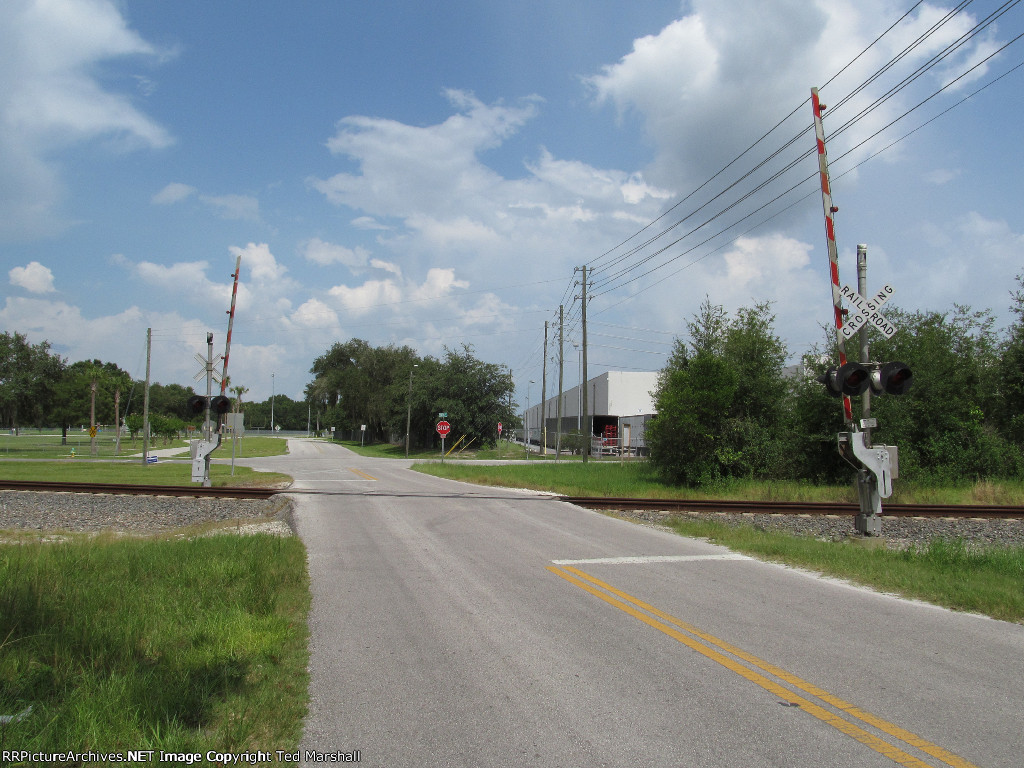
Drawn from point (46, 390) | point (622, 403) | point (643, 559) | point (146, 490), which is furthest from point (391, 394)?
point (643, 559)

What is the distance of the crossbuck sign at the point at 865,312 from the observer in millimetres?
12688

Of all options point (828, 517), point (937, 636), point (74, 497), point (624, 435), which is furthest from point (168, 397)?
point (937, 636)

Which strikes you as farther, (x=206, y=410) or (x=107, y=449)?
(x=107, y=449)

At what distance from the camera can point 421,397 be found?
222ft

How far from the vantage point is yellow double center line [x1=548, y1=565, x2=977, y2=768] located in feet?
13.3

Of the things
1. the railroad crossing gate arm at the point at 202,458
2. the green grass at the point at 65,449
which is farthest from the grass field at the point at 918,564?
the green grass at the point at 65,449

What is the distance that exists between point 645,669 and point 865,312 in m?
9.99

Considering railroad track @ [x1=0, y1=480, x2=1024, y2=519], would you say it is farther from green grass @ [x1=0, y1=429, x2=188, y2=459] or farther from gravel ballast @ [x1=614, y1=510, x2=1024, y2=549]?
green grass @ [x1=0, y1=429, x2=188, y2=459]

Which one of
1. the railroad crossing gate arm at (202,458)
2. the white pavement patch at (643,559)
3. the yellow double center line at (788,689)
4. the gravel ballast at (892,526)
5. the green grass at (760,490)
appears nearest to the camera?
the yellow double center line at (788,689)

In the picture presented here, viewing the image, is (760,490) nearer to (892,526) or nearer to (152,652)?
(892,526)

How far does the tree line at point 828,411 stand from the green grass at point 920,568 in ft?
47.5

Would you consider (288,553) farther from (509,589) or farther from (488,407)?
(488,407)

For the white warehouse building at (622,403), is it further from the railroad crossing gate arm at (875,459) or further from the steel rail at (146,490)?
the railroad crossing gate arm at (875,459)

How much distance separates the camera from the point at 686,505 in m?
20.2
